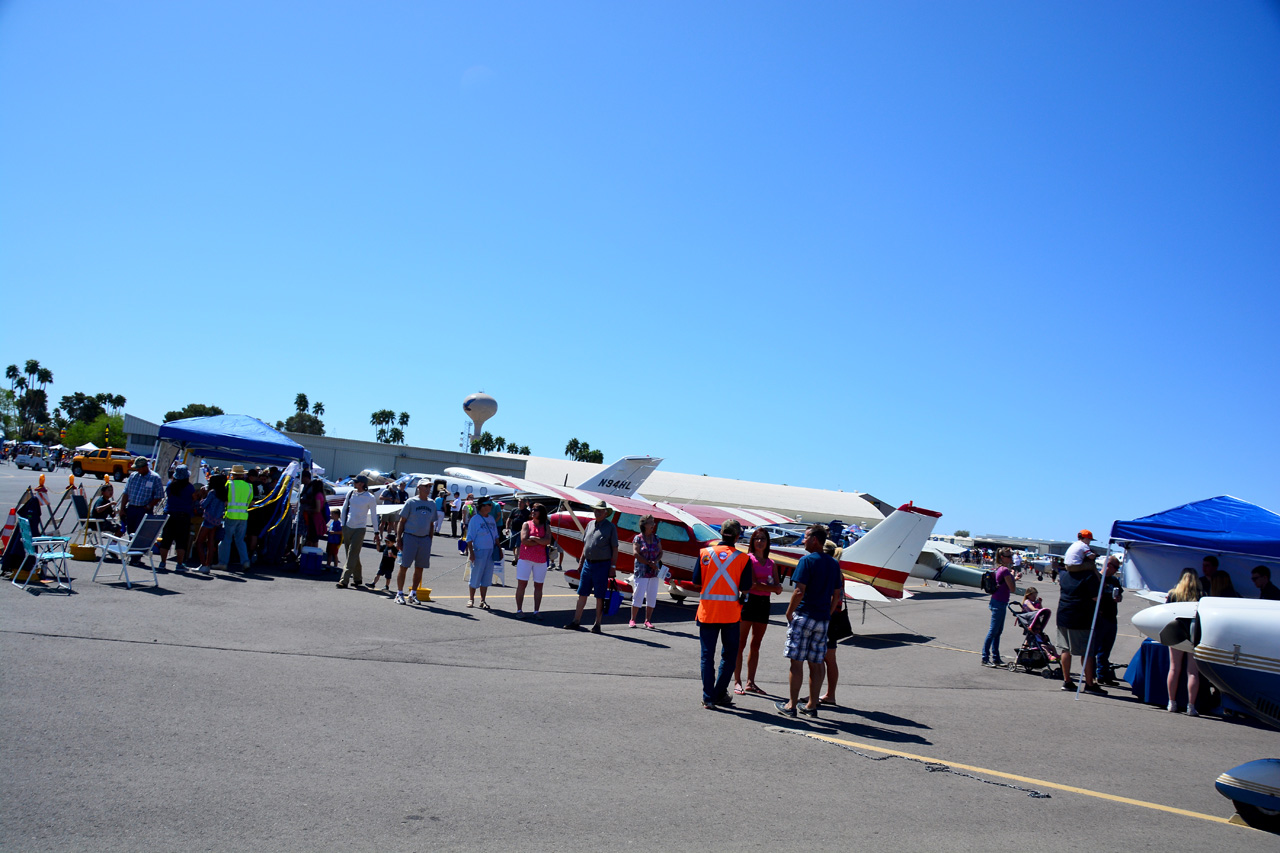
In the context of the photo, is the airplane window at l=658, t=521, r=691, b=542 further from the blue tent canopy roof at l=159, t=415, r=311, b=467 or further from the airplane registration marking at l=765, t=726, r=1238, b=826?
the airplane registration marking at l=765, t=726, r=1238, b=826

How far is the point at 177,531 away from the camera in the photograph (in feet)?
43.5

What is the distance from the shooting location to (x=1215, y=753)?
7633 mm

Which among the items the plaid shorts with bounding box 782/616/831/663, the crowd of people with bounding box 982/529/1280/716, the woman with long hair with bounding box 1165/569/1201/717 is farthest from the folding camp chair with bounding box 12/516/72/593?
the woman with long hair with bounding box 1165/569/1201/717

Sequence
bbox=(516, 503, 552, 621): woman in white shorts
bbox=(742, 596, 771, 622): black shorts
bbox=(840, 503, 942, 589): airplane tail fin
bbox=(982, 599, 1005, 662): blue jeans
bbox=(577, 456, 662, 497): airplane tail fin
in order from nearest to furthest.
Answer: bbox=(742, 596, 771, 622): black shorts
bbox=(516, 503, 552, 621): woman in white shorts
bbox=(982, 599, 1005, 662): blue jeans
bbox=(840, 503, 942, 589): airplane tail fin
bbox=(577, 456, 662, 497): airplane tail fin

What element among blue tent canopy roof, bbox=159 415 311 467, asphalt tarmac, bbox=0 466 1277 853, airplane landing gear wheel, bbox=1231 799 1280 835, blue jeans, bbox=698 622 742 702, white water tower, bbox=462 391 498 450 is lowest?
asphalt tarmac, bbox=0 466 1277 853

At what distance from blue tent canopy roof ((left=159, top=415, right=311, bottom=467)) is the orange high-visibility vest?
11.9m

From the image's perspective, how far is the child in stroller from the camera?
11797mm

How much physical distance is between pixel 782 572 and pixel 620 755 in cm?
1051

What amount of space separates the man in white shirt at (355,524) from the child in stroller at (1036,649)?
11.1 metres

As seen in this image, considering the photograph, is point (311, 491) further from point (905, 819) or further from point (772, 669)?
point (905, 819)

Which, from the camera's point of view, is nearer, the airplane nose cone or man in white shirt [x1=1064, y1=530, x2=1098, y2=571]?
the airplane nose cone

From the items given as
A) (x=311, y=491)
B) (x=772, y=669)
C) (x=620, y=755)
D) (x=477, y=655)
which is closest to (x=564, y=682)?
(x=477, y=655)

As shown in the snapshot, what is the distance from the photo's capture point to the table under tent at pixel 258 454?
15.4 metres

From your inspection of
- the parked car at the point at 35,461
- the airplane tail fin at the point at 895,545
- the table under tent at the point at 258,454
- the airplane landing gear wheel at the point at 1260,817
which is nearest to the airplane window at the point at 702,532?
the airplane tail fin at the point at 895,545
